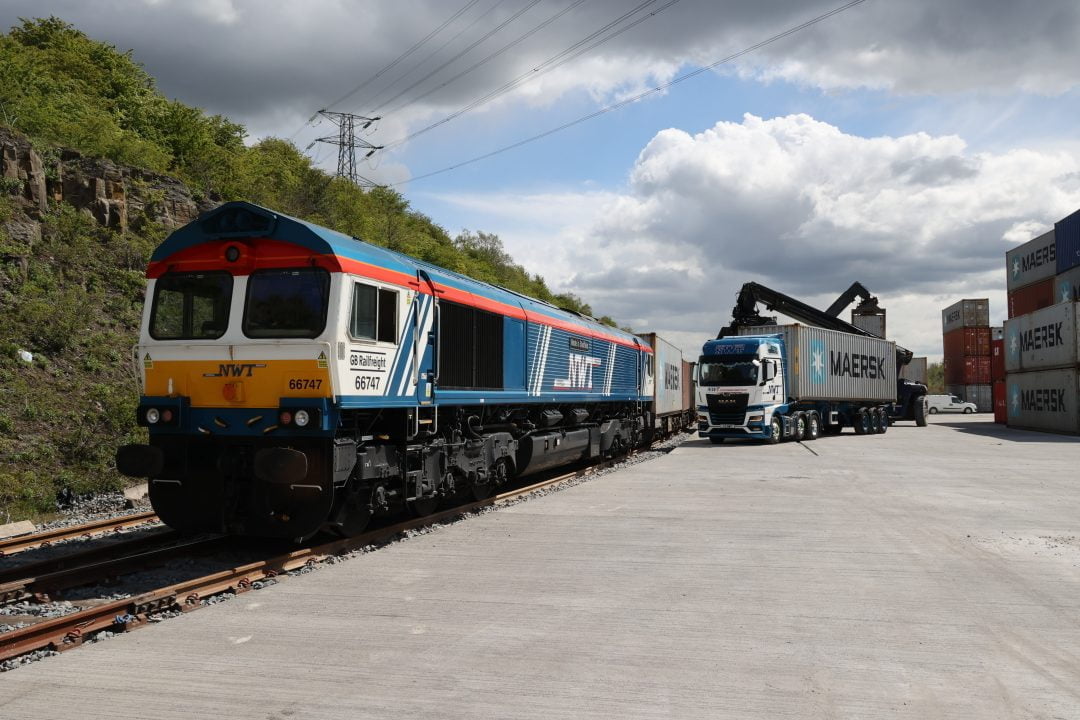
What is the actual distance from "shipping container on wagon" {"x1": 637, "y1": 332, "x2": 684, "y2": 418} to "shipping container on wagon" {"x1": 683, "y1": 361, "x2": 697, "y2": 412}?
1.52m

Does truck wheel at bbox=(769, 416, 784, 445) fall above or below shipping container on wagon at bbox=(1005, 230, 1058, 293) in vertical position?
below

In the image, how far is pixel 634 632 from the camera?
18.7 feet

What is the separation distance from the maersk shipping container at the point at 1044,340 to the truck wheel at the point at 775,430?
1264 cm

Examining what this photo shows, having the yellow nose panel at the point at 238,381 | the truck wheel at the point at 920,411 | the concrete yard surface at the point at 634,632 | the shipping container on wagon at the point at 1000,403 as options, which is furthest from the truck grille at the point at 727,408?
the shipping container on wagon at the point at 1000,403

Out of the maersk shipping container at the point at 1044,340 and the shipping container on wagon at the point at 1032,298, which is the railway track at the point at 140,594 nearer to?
the maersk shipping container at the point at 1044,340

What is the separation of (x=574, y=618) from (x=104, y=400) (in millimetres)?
12185

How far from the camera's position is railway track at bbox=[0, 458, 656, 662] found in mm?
5449

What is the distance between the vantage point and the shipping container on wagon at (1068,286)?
34000mm

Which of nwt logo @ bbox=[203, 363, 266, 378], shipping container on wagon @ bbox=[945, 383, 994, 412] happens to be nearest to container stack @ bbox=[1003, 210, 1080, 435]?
shipping container on wagon @ bbox=[945, 383, 994, 412]

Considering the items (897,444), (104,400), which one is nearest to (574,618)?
(104,400)

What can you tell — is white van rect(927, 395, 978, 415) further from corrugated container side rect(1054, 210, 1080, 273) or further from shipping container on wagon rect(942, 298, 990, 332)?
corrugated container side rect(1054, 210, 1080, 273)

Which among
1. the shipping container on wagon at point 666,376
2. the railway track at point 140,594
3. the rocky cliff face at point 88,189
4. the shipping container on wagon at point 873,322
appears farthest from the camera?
the shipping container on wagon at point 873,322

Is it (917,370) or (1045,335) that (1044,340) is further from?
(917,370)

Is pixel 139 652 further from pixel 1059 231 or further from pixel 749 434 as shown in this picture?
pixel 1059 231
